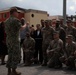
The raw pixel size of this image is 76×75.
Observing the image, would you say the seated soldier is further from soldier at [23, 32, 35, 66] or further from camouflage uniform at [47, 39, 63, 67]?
soldier at [23, 32, 35, 66]

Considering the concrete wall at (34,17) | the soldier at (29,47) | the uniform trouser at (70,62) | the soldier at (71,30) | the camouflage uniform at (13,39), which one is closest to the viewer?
the camouflage uniform at (13,39)

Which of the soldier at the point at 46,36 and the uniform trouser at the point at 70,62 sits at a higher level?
the soldier at the point at 46,36

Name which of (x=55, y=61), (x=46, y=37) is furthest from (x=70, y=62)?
(x=46, y=37)

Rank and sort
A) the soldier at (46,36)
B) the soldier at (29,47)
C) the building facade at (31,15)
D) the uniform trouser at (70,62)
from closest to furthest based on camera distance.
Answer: the uniform trouser at (70,62) < the soldier at (46,36) < the soldier at (29,47) < the building facade at (31,15)

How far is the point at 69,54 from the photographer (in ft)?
32.1

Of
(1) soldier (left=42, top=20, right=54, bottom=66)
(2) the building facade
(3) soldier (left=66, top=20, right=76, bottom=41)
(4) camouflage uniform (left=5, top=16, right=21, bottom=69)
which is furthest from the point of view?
(2) the building facade

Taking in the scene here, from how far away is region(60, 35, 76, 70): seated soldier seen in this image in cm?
954

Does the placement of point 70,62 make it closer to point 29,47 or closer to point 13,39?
point 29,47

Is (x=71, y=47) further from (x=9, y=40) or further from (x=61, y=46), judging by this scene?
(x=9, y=40)

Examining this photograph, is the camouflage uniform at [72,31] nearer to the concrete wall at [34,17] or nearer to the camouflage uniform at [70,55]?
the camouflage uniform at [70,55]

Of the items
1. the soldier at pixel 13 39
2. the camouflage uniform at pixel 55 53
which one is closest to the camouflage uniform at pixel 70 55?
the camouflage uniform at pixel 55 53

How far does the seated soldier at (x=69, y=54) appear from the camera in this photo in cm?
954

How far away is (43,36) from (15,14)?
2921 millimetres

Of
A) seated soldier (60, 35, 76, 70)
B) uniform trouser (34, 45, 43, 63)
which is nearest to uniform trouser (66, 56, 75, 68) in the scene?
seated soldier (60, 35, 76, 70)
